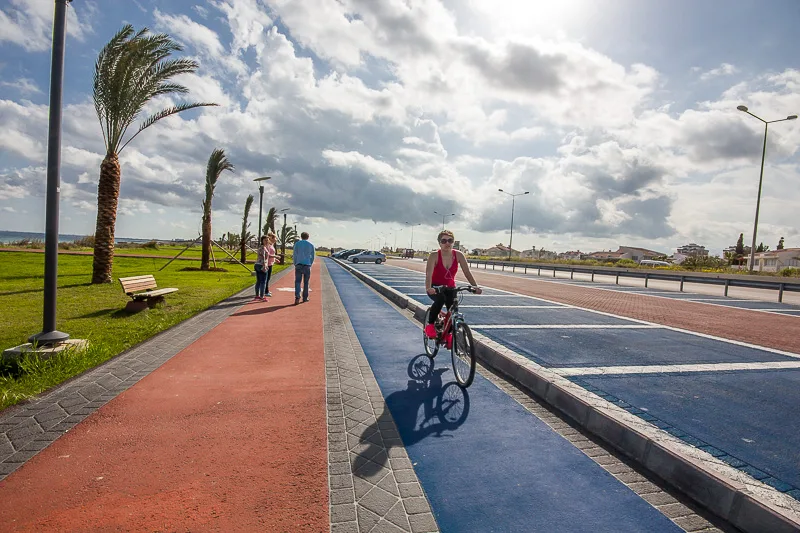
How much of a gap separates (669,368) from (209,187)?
2563 cm

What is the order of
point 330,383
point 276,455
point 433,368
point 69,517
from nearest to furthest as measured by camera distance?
point 69,517 → point 276,455 → point 330,383 → point 433,368

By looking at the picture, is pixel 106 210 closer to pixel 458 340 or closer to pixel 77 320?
pixel 77 320

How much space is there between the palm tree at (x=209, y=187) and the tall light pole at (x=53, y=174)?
1965 cm

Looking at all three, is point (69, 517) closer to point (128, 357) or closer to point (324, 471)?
point (324, 471)

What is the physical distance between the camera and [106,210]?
14.5 metres

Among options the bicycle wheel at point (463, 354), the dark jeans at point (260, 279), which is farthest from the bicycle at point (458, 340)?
the dark jeans at point (260, 279)

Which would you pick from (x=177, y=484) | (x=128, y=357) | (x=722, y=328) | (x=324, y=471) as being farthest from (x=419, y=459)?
(x=722, y=328)

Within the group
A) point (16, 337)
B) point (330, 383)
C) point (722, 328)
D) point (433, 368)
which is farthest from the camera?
point (722, 328)

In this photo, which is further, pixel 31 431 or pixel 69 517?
pixel 31 431

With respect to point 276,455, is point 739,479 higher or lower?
higher

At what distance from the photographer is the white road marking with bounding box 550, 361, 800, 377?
548cm

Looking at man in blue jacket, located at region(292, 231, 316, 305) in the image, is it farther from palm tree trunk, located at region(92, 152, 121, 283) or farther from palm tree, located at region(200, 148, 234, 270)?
palm tree, located at region(200, 148, 234, 270)

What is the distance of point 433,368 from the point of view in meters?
5.77

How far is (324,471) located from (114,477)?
Answer: 1.38 metres
